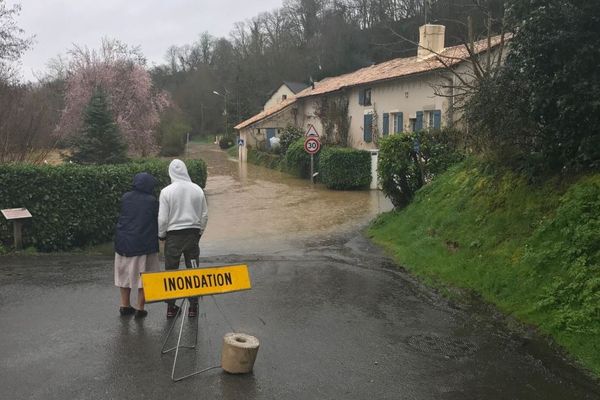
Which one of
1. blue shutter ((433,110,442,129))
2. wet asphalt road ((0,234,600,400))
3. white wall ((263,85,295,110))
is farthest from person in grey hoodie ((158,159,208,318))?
white wall ((263,85,295,110))

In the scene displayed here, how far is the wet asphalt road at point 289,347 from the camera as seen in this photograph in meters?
4.48

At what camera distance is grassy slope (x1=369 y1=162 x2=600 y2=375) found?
555cm

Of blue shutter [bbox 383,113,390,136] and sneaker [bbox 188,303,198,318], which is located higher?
blue shutter [bbox 383,113,390,136]

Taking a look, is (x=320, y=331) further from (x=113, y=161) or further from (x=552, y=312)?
(x=113, y=161)

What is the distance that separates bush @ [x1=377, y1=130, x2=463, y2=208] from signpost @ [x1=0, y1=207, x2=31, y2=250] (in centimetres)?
759

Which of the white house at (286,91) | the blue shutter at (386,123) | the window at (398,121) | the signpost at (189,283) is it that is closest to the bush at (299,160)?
the blue shutter at (386,123)

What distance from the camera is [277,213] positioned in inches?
654

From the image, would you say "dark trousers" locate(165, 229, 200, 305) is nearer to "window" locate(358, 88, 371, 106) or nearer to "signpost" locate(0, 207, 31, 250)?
"signpost" locate(0, 207, 31, 250)

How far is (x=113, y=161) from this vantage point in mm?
19781

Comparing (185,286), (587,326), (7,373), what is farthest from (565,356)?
(7,373)

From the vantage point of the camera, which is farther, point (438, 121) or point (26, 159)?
point (438, 121)

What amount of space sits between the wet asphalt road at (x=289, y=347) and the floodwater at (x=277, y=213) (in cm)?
393

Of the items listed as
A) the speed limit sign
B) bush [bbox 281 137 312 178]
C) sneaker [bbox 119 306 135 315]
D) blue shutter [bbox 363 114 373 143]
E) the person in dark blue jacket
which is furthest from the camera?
bush [bbox 281 137 312 178]

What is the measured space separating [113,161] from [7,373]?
1599 cm
